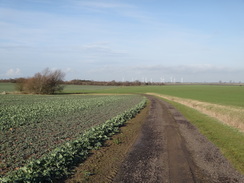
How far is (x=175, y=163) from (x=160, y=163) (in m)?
0.61

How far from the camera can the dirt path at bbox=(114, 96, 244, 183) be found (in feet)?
24.6

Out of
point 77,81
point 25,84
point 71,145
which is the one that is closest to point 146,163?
point 71,145

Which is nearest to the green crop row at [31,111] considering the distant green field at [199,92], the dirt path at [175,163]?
the dirt path at [175,163]

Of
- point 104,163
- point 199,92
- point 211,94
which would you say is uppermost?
point 199,92

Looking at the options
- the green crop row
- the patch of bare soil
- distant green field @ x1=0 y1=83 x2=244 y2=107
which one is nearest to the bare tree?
distant green field @ x1=0 y1=83 x2=244 y2=107

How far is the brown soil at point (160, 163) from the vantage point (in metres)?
7.49

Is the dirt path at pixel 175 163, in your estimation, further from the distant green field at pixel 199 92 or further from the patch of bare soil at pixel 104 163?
the distant green field at pixel 199 92

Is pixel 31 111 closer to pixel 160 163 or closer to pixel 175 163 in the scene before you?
pixel 160 163

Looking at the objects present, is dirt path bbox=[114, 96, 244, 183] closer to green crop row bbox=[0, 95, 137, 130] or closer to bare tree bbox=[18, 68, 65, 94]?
green crop row bbox=[0, 95, 137, 130]

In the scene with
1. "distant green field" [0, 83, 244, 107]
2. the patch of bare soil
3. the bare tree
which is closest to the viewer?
the patch of bare soil

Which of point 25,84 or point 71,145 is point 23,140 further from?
point 25,84

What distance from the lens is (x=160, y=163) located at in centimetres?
892

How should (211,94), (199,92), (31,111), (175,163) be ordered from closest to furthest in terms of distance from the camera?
1. (175,163)
2. (31,111)
3. (211,94)
4. (199,92)

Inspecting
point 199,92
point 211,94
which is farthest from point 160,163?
point 199,92
